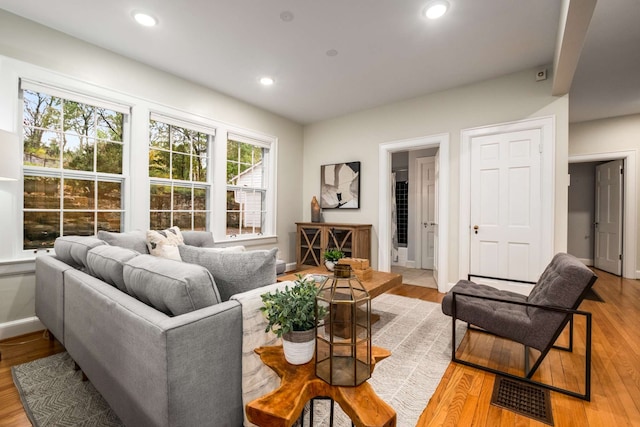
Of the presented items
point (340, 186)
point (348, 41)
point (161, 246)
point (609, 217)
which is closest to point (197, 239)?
point (161, 246)

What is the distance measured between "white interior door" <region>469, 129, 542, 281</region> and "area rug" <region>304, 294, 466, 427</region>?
1.02m

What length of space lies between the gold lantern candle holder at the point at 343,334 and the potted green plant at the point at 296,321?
0.04m

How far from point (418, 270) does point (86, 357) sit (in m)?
5.12

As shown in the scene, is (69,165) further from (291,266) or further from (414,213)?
(414,213)

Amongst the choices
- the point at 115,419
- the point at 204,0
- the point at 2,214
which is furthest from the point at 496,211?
the point at 2,214

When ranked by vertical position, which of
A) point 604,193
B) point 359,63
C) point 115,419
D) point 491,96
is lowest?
point 115,419

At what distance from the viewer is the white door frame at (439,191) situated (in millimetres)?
3934

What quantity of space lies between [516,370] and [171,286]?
7.67 feet

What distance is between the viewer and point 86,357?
1.61 metres

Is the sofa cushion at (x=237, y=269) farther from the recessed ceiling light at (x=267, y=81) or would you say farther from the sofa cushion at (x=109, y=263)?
the recessed ceiling light at (x=267, y=81)

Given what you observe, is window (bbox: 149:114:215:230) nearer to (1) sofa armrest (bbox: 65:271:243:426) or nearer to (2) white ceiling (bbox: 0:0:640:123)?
(2) white ceiling (bbox: 0:0:640:123)

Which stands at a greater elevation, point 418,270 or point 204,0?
point 204,0

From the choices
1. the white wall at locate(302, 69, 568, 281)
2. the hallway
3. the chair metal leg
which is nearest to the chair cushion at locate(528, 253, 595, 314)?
the chair metal leg

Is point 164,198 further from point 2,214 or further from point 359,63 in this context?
point 359,63
